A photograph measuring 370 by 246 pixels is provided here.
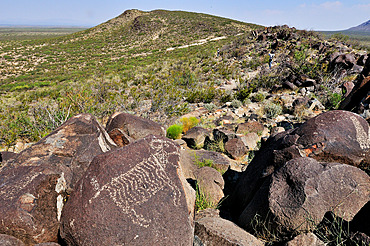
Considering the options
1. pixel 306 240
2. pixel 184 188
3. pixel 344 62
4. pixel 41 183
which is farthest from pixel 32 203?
pixel 344 62

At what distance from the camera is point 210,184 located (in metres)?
3.77

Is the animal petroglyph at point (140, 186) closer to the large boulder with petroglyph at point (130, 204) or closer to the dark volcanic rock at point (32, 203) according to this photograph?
the large boulder with petroglyph at point (130, 204)

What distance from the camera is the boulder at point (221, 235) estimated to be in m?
2.30

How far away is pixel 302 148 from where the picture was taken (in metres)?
3.02

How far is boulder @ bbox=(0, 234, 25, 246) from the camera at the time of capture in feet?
6.35

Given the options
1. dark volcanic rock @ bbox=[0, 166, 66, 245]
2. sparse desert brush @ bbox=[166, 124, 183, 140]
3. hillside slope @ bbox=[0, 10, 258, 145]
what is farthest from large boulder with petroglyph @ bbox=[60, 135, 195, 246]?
hillside slope @ bbox=[0, 10, 258, 145]

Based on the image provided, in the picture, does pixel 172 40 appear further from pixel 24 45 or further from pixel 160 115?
pixel 160 115

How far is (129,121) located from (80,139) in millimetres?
1965

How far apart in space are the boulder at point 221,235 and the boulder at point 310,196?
0.28 m

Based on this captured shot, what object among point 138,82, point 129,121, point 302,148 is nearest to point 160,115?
point 129,121

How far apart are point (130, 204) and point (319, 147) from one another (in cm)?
257

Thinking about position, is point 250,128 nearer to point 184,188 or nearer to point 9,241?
point 184,188

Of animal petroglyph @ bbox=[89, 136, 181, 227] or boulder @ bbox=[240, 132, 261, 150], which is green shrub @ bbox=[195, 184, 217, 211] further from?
boulder @ bbox=[240, 132, 261, 150]

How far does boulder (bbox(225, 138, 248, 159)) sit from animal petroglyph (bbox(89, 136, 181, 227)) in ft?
10.5
